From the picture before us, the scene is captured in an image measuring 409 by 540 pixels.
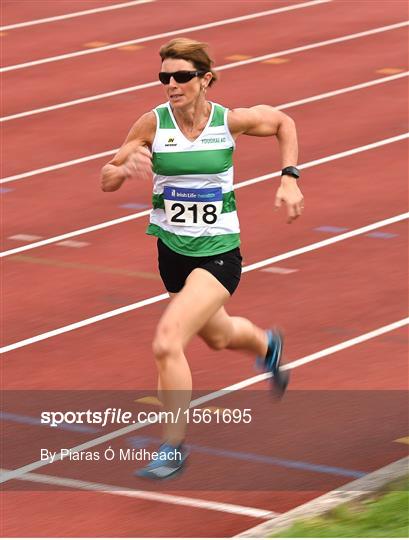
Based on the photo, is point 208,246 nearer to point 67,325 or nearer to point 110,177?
point 110,177

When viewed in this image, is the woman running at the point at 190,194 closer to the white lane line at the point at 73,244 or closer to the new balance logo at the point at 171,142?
the new balance logo at the point at 171,142

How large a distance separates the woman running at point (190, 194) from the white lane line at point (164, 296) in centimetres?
244

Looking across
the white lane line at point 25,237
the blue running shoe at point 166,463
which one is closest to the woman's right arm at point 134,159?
the blue running shoe at point 166,463

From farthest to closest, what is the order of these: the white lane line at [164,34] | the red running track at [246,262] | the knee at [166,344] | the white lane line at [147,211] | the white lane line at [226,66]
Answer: the white lane line at [164,34] < the white lane line at [226,66] < the white lane line at [147,211] < the red running track at [246,262] < the knee at [166,344]

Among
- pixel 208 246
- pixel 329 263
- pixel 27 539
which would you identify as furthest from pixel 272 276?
pixel 27 539

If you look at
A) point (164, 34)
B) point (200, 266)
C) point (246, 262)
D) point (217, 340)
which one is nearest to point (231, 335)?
point (217, 340)

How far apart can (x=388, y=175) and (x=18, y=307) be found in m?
4.94

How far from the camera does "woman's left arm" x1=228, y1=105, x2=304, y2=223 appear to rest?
8109 mm

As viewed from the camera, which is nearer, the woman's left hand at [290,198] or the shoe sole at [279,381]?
the woman's left hand at [290,198]

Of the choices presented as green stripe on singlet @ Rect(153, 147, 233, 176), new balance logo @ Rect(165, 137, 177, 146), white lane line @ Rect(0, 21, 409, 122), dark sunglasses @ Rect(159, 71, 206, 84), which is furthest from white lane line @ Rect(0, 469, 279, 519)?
white lane line @ Rect(0, 21, 409, 122)

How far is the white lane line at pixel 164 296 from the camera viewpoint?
10.6 m

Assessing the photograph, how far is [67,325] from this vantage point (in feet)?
35.9

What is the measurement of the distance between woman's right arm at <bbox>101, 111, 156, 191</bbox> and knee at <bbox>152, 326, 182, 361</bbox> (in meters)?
0.76

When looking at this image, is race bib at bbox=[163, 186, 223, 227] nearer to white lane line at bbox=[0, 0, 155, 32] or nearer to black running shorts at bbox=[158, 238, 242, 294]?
black running shorts at bbox=[158, 238, 242, 294]
